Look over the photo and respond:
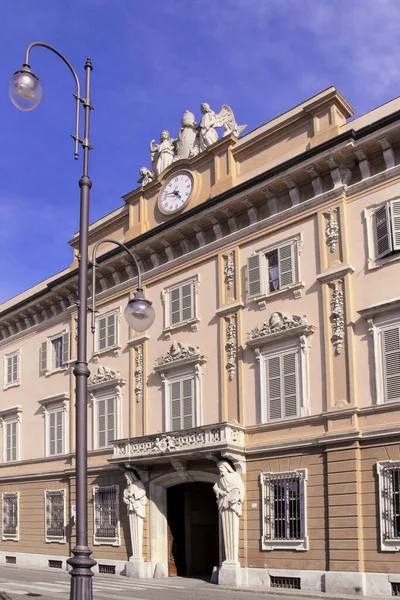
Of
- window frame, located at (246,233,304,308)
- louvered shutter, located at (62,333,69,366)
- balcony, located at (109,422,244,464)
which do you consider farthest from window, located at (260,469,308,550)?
louvered shutter, located at (62,333,69,366)

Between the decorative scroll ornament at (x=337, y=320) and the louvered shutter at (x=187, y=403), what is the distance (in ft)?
19.8

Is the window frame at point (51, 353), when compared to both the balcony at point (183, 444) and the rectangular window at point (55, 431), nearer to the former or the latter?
the rectangular window at point (55, 431)

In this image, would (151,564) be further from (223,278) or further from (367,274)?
(367,274)

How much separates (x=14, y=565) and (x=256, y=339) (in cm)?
1625

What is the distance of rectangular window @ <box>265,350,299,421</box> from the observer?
2255cm

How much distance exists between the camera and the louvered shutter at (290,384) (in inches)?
886

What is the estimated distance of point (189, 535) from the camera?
2741 centimetres

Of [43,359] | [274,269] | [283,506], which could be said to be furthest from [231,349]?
[43,359]

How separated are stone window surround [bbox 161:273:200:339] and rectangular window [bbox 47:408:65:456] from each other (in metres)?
7.34

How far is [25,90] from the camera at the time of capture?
10648mm

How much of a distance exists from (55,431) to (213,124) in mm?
14093

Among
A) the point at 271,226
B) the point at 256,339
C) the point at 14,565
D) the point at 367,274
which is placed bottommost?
the point at 14,565

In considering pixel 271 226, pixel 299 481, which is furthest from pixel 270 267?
pixel 299 481

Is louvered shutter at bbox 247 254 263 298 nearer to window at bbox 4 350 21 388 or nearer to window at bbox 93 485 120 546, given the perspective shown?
window at bbox 93 485 120 546
